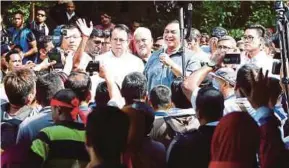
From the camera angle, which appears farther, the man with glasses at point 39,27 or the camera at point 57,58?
the man with glasses at point 39,27

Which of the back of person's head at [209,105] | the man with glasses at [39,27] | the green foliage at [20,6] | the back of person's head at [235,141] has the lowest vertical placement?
the back of person's head at [235,141]

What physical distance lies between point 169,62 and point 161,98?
155cm

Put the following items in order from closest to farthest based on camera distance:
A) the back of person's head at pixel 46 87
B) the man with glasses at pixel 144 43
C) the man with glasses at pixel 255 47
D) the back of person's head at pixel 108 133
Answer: the back of person's head at pixel 108 133 → the back of person's head at pixel 46 87 → the man with glasses at pixel 255 47 → the man with glasses at pixel 144 43

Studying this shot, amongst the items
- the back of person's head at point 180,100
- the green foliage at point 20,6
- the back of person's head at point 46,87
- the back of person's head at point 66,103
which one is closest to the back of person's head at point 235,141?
the back of person's head at point 66,103

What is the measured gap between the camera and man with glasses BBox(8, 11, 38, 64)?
803 centimetres

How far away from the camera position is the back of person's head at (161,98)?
12.7ft

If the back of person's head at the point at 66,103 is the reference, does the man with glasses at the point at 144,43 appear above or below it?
above

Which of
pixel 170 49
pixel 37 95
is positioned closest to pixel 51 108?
pixel 37 95

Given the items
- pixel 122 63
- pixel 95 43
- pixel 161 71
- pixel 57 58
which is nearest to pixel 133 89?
pixel 161 71

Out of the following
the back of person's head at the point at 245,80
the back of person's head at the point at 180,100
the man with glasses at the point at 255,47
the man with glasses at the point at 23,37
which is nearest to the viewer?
the back of person's head at the point at 245,80

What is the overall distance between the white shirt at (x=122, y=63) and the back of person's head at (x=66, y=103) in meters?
2.32

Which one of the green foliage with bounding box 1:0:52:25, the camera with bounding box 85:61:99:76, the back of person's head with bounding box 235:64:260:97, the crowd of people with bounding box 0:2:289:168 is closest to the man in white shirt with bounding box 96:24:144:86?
the crowd of people with bounding box 0:2:289:168

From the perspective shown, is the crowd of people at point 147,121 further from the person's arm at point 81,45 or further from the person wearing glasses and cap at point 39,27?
the person wearing glasses and cap at point 39,27

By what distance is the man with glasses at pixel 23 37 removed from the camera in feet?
26.3
